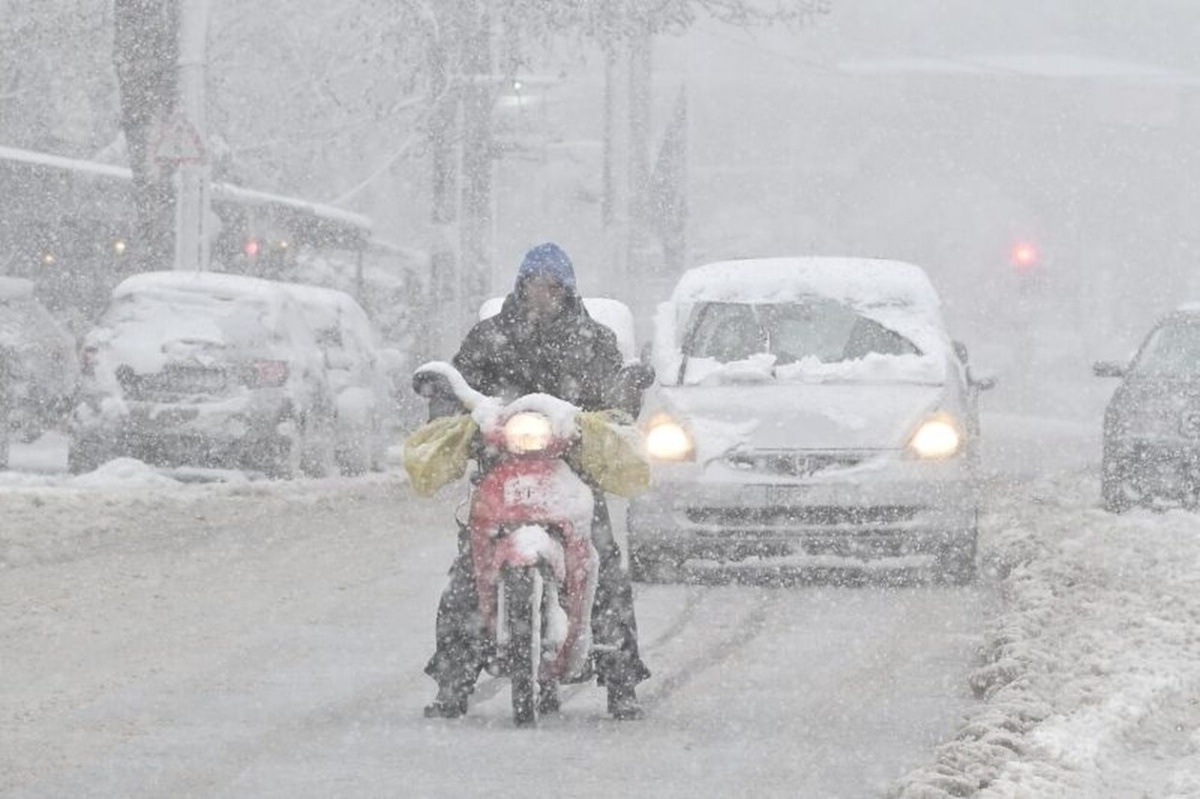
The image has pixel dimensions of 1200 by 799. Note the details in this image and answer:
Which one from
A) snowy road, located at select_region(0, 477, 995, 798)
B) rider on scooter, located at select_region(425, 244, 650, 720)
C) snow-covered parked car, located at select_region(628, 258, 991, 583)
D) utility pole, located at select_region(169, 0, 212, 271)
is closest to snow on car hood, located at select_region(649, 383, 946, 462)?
snow-covered parked car, located at select_region(628, 258, 991, 583)

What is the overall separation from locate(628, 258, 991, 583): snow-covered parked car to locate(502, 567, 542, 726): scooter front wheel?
16.2 ft

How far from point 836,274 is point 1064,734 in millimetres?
7146

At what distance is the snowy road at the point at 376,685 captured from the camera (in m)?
7.48

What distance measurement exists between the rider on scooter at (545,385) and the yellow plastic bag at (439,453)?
130mm

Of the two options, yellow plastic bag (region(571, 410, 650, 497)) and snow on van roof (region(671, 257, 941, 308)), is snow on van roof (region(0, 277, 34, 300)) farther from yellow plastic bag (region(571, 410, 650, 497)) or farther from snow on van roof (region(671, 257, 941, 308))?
yellow plastic bag (region(571, 410, 650, 497))

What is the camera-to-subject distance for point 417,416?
32250 mm

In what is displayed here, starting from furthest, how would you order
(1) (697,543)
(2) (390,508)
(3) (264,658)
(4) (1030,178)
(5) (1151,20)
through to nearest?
(5) (1151,20) → (4) (1030,178) → (2) (390,508) → (1) (697,543) → (3) (264,658)

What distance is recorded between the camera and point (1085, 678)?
9219 mm

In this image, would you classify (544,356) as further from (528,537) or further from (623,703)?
(623,703)

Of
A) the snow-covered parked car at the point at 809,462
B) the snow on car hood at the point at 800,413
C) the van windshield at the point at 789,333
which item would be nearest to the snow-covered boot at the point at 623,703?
the snow-covered parked car at the point at 809,462

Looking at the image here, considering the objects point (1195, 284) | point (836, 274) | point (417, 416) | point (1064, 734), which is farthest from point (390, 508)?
point (1195, 284)

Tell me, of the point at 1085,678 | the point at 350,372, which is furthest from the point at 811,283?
the point at 350,372

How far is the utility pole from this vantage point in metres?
24.6

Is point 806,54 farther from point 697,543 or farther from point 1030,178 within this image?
point 697,543
